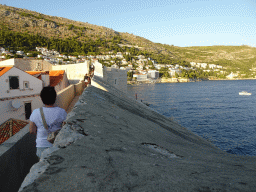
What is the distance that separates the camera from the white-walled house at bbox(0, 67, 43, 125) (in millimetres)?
13244

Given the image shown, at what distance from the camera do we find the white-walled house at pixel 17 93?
13244mm

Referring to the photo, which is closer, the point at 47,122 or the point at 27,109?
the point at 47,122

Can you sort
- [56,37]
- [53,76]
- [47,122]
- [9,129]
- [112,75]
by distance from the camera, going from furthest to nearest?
[56,37] < [112,75] < [53,76] < [9,129] < [47,122]

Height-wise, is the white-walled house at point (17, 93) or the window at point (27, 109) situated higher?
the white-walled house at point (17, 93)

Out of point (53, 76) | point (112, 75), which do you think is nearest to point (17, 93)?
point (53, 76)

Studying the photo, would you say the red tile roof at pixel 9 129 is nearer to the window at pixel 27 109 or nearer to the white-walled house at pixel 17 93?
the white-walled house at pixel 17 93

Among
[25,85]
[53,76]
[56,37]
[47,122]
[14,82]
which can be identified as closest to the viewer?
[47,122]

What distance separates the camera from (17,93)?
14234mm

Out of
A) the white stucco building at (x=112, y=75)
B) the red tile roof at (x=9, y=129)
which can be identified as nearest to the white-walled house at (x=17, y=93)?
the white stucco building at (x=112, y=75)

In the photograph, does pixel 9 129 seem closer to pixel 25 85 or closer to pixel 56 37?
pixel 25 85

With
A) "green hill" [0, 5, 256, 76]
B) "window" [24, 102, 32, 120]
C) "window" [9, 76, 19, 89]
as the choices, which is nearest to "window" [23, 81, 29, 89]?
"window" [9, 76, 19, 89]

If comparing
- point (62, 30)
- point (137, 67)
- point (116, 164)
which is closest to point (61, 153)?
point (116, 164)

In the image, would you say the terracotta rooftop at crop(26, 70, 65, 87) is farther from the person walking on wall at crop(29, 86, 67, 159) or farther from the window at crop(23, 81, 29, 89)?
the person walking on wall at crop(29, 86, 67, 159)

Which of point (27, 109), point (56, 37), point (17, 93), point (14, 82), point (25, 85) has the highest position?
point (56, 37)
